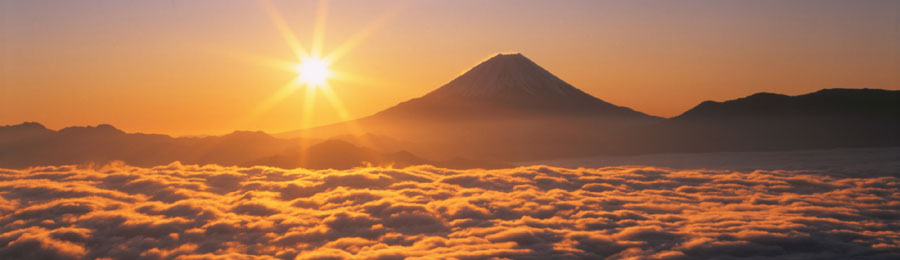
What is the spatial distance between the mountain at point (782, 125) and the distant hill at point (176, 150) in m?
87.7

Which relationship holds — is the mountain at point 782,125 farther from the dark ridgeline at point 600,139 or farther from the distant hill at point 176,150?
the distant hill at point 176,150

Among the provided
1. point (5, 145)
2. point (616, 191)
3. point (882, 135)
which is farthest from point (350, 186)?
point (5, 145)

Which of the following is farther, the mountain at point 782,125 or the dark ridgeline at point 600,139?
the mountain at point 782,125

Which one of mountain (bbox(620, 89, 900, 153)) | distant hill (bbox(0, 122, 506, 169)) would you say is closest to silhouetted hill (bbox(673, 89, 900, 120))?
mountain (bbox(620, 89, 900, 153))

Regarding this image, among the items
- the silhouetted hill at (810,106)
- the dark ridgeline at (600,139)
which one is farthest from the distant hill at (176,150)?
the silhouetted hill at (810,106)

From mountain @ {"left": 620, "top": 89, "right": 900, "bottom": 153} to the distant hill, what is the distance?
87657 millimetres

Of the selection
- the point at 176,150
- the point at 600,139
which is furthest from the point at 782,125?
the point at 176,150

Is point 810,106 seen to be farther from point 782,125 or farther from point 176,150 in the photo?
point 176,150

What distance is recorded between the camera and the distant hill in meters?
81.8

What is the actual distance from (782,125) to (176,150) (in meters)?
153

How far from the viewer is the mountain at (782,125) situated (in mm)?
146750

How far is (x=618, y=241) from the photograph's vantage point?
20234mm

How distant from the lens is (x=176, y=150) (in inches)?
5039

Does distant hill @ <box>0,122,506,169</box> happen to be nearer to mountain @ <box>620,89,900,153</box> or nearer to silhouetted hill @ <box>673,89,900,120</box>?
mountain @ <box>620,89,900,153</box>
